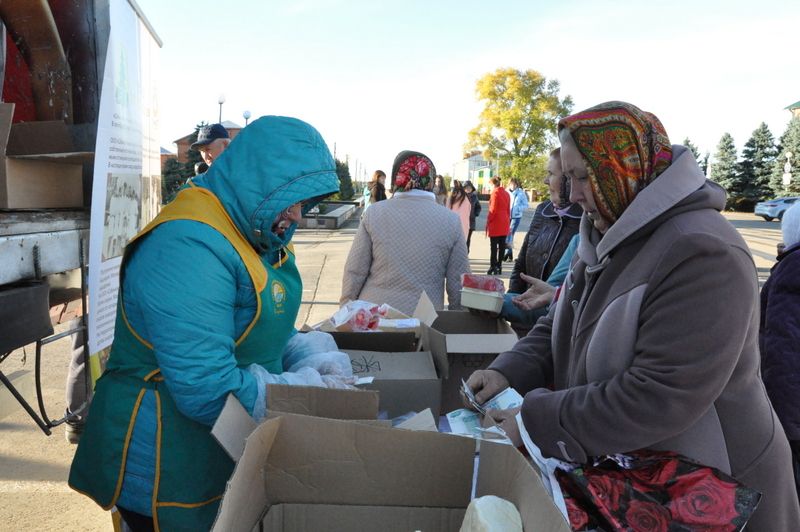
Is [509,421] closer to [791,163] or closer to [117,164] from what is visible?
[117,164]

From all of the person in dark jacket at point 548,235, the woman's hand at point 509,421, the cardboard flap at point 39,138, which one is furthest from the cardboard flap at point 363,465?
the cardboard flap at point 39,138

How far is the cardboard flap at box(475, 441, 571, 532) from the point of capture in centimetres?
94

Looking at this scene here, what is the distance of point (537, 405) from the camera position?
1.40m

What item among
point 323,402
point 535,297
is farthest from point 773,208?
point 323,402

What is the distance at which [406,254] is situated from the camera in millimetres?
3393

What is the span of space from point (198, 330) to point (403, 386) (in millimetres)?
763

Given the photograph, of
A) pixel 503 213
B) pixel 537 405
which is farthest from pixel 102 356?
pixel 503 213

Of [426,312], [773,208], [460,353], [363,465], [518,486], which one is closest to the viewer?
[518,486]

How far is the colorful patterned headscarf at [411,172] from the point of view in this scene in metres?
3.48

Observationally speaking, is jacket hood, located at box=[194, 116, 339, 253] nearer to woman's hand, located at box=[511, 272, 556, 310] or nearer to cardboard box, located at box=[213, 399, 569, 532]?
cardboard box, located at box=[213, 399, 569, 532]

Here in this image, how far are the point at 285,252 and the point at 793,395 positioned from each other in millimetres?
1906

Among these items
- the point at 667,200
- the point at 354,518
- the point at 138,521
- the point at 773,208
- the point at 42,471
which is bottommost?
the point at 42,471

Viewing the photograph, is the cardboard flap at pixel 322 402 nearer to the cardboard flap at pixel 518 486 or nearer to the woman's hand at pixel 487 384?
the cardboard flap at pixel 518 486

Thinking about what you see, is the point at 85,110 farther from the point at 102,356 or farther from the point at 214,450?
the point at 214,450
